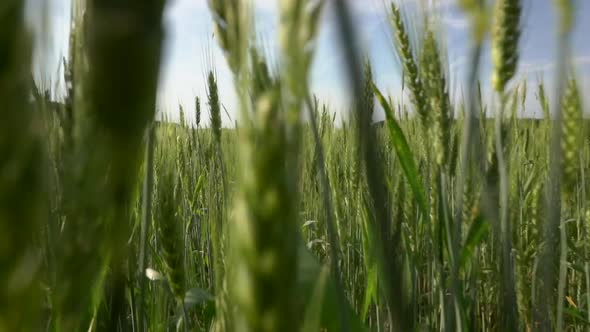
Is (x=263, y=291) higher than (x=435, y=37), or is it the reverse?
(x=435, y=37)

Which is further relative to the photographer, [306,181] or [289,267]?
[306,181]

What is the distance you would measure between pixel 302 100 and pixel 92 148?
3.5 inches

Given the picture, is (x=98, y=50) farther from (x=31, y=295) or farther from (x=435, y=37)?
(x=435, y=37)

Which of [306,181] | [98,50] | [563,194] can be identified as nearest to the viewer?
[98,50]

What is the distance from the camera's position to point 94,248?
195mm

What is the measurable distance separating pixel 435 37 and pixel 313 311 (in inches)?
26.5

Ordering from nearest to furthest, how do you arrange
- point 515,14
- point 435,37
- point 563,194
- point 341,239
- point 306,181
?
point 515,14 < point 435,37 < point 563,194 < point 341,239 < point 306,181

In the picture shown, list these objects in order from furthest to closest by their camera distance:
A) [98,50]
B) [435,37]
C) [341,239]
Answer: [341,239]
[435,37]
[98,50]

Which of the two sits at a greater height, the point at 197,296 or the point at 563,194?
the point at 563,194

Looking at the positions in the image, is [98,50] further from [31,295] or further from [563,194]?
[563,194]

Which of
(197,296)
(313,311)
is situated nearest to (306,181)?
(197,296)

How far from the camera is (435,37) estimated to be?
32.4 inches

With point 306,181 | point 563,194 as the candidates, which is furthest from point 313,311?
point 306,181

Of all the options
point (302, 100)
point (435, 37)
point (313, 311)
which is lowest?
point (313, 311)
